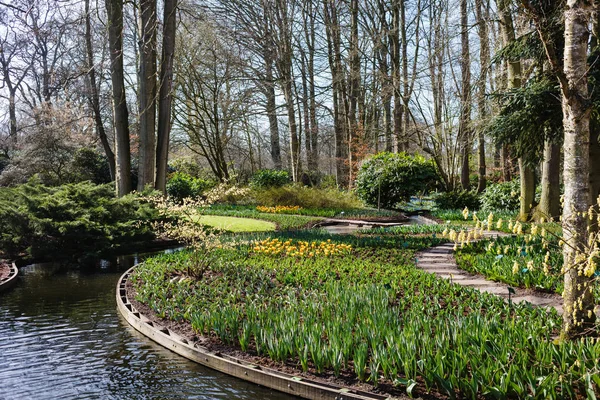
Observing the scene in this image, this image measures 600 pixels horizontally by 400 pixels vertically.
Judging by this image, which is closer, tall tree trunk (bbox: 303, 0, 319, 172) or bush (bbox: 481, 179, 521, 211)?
bush (bbox: 481, 179, 521, 211)

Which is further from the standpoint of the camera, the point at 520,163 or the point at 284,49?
the point at 284,49

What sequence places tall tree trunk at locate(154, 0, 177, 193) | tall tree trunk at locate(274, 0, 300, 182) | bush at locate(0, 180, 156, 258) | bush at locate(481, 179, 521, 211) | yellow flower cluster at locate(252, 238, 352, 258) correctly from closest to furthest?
yellow flower cluster at locate(252, 238, 352, 258) → bush at locate(0, 180, 156, 258) → tall tree trunk at locate(154, 0, 177, 193) → bush at locate(481, 179, 521, 211) → tall tree trunk at locate(274, 0, 300, 182)

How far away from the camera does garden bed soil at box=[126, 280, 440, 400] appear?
3.49m

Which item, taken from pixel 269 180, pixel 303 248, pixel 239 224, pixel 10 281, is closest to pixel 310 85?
pixel 269 180

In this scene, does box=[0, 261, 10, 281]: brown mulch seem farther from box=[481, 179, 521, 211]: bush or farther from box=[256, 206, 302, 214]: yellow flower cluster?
box=[481, 179, 521, 211]: bush

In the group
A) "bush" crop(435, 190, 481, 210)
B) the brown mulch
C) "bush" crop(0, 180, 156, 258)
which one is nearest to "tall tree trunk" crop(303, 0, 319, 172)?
"bush" crop(435, 190, 481, 210)

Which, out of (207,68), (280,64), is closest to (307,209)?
(280,64)

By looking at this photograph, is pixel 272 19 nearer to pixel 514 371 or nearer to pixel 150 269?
pixel 150 269

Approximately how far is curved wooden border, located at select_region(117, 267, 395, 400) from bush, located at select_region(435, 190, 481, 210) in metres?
13.8

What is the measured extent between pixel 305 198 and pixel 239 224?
4.91 metres

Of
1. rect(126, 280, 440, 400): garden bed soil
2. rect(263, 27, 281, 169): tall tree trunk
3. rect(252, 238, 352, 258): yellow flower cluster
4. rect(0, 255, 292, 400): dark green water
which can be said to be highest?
rect(263, 27, 281, 169): tall tree trunk

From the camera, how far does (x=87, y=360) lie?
4648mm

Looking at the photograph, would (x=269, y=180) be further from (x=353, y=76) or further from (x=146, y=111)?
(x=146, y=111)

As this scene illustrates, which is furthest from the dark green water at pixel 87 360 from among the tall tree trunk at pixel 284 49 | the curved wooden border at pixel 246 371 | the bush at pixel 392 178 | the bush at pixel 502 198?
the tall tree trunk at pixel 284 49
